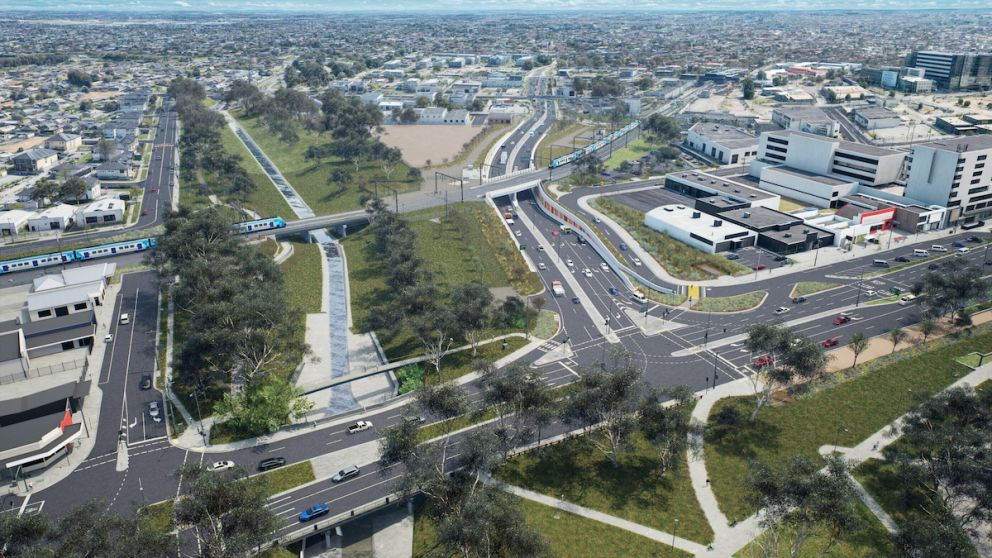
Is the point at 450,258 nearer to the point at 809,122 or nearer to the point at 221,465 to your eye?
the point at 221,465

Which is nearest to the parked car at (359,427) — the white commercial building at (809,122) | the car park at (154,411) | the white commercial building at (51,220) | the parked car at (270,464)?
the parked car at (270,464)

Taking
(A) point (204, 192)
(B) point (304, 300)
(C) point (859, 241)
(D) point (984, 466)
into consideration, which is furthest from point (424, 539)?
(A) point (204, 192)

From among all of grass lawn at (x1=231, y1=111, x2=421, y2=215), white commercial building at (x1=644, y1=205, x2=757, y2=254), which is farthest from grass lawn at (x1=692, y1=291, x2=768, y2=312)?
grass lawn at (x1=231, y1=111, x2=421, y2=215)

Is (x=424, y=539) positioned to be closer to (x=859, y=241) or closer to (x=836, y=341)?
(x=836, y=341)

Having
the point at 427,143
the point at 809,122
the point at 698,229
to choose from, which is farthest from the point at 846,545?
the point at 809,122

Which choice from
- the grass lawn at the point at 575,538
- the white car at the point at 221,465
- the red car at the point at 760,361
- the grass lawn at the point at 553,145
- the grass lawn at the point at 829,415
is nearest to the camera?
the grass lawn at the point at 575,538

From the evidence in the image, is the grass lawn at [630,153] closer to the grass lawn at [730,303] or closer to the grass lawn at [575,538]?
the grass lawn at [730,303]

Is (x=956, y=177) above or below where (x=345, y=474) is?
above
